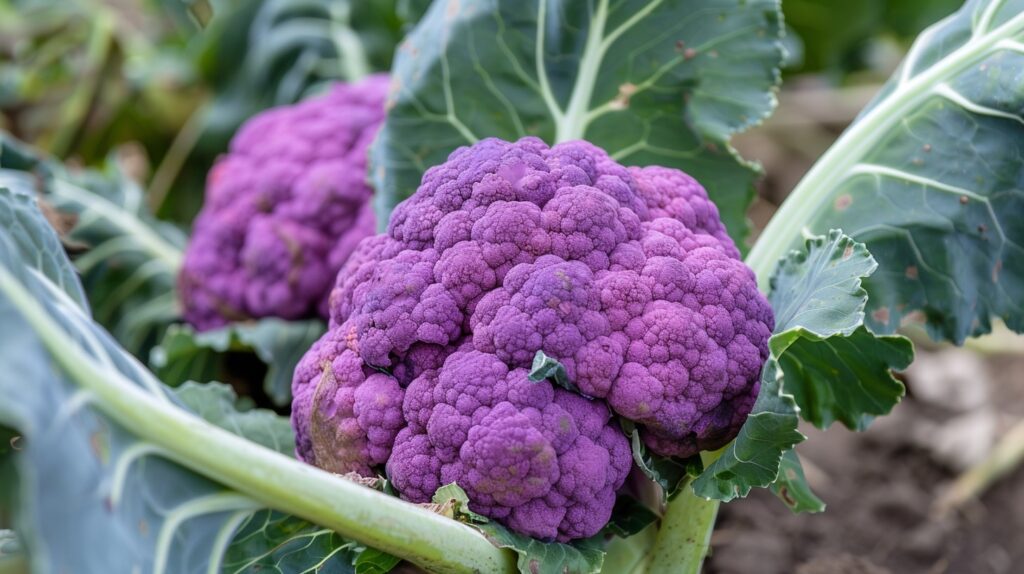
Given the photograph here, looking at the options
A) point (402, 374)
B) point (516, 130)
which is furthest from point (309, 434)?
point (516, 130)

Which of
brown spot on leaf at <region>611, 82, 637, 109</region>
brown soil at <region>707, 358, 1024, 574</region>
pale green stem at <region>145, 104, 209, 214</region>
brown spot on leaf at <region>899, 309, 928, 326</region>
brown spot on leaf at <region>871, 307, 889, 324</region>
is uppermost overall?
brown spot on leaf at <region>611, 82, 637, 109</region>

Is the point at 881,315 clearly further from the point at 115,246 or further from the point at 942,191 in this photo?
the point at 115,246

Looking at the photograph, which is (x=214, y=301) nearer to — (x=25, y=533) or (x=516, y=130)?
(x=516, y=130)

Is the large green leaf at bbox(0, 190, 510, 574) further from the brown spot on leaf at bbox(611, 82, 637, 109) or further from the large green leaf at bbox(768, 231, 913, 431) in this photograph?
the brown spot on leaf at bbox(611, 82, 637, 109)

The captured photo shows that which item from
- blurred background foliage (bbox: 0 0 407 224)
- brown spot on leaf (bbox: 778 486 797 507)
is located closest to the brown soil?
brown spot on leaf (bbox: 778 486 797 507)

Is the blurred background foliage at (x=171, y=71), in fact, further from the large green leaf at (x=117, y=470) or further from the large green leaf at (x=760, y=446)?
the large green leaf at (x=760, y=446)
